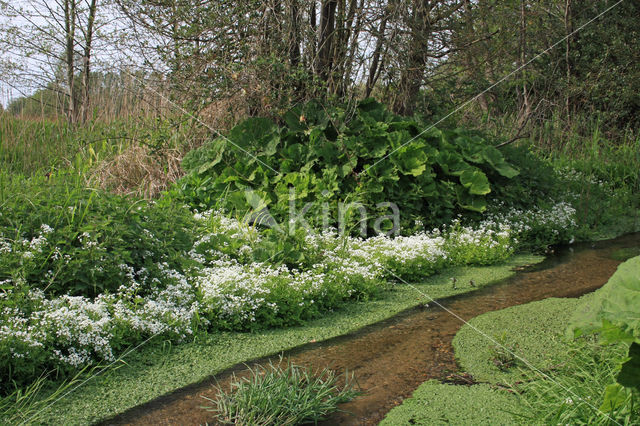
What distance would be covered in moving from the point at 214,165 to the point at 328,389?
422 centimetres

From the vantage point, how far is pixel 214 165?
21.9 feet

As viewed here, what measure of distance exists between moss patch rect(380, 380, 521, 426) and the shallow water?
0.10m

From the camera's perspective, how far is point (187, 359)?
3.49 meters

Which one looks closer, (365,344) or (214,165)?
(365,344)

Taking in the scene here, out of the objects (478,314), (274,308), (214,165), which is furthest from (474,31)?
(274,308)

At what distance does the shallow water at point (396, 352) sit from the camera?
2904 mm

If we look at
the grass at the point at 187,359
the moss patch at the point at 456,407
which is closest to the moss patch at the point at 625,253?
the grass at the point at 187,359

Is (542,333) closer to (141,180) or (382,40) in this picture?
(382,40)

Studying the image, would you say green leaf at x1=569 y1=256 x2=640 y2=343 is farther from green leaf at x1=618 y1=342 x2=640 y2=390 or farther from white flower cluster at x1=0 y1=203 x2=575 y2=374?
white flower cluster at x1=0 y1=203 x2=575 y2=374

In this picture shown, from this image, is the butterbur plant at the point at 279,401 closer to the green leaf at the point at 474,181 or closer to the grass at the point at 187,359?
the grass at the point at 187,359

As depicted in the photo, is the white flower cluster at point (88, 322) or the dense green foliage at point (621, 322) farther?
the white flower cluster at point (88, 322)

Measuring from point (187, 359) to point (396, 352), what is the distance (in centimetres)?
136

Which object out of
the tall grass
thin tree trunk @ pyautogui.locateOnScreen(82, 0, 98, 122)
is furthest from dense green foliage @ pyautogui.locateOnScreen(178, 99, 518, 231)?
thin tree trunk @ pyautogui.locateOnScreen(82, 0, 98, 122)

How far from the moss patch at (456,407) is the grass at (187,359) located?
1.07 m
